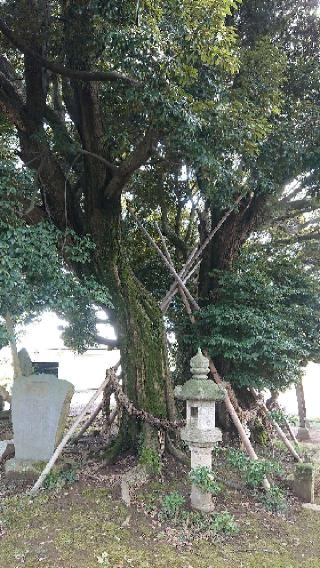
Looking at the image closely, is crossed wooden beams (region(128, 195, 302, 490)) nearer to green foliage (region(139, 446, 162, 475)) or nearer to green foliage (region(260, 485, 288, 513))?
green foliage (region(260, 485, 288, 513))

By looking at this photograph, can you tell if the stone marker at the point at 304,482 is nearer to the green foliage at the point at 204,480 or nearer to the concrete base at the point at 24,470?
the green foliage at the point at 204,480

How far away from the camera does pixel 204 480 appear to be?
502 cm

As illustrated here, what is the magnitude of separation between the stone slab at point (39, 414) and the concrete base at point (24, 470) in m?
0.08

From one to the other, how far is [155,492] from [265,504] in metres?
1.48

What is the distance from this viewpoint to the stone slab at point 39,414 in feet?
20.4

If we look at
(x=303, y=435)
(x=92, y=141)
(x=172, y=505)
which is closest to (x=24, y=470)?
(x=172, y=505)

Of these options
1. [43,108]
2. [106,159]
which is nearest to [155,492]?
[106,159]

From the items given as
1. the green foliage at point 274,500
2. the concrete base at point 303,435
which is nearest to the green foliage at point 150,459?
the green foliage at point 274,500

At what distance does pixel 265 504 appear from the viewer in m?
5.63

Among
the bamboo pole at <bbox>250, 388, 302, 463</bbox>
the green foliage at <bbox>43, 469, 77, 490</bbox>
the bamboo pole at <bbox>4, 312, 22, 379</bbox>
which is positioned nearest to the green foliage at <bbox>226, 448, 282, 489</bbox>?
the bamboo pole at <bbox>250, 388, 302, 463</bbox>

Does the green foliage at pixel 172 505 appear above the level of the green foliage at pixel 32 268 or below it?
below

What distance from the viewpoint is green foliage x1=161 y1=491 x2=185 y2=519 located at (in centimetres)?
510

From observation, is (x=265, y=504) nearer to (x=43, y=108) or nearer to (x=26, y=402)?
(x=26, y=402)

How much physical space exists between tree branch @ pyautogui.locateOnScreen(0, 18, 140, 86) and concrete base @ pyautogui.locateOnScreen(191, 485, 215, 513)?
16.3ft
